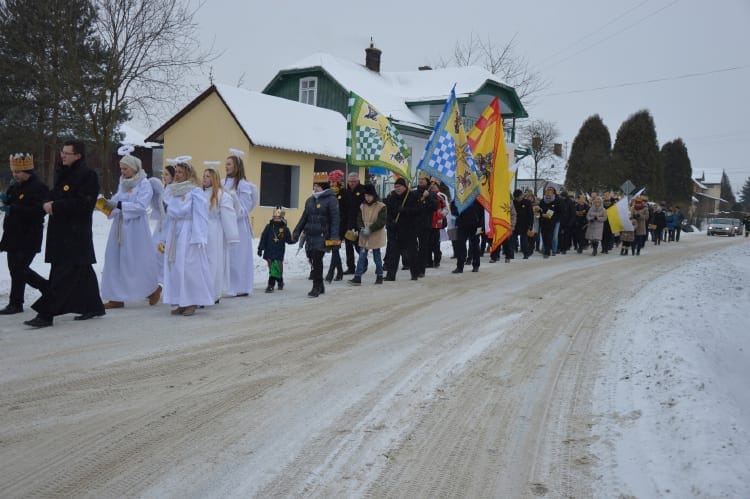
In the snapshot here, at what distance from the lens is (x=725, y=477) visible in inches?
140

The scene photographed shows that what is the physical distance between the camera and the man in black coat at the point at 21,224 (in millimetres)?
7859

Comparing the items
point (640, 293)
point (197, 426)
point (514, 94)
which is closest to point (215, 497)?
point (197, 426)

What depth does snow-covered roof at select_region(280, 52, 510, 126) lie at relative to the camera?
33.1 metres

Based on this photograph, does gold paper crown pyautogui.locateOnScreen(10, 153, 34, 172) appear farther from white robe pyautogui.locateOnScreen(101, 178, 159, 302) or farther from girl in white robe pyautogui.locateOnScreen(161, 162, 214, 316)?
girl in white robe pyautogui.locateOnScreen(161, 162, 214, 316)

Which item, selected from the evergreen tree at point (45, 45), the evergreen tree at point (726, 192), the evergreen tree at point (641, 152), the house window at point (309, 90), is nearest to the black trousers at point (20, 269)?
the evergreen tree at point (45, 45)

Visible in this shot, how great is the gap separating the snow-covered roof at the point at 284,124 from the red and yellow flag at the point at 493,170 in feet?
38.3

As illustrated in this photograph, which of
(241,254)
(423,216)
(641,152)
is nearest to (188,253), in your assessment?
(241,254)

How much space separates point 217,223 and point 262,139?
1519cm

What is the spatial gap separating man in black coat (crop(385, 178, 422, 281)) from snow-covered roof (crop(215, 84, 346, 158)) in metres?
11.7

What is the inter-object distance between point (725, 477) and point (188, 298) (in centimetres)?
642

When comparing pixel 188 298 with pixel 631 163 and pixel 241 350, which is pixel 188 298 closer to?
pixel 241 350

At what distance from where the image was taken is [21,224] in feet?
25.9

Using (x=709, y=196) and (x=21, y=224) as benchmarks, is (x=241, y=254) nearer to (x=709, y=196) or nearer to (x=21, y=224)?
(x=21, y=224)

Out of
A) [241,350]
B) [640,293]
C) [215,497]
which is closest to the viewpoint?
[215,497]
